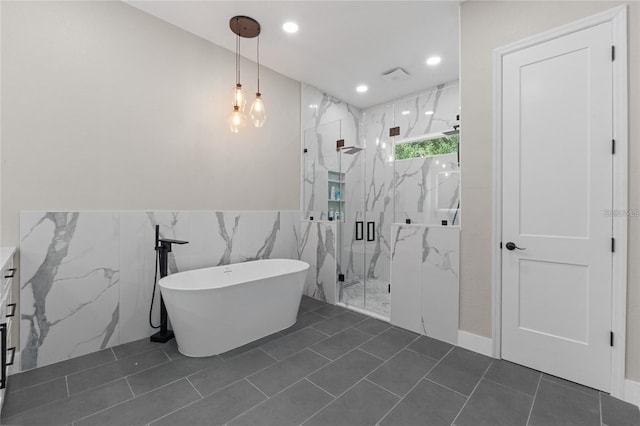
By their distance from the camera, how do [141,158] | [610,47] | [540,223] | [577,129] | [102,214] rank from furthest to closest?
1. [141,158]
2. [102,214]
3. [540,223]
4. [577,129]
5. [610,47]

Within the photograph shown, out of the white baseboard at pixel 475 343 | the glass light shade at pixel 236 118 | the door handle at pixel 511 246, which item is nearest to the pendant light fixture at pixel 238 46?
the glass light shade at pixel 236 118

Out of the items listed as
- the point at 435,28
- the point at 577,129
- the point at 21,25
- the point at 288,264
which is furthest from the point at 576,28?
the point at 21,25

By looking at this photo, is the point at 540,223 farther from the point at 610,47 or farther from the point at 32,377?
the point at 32,377

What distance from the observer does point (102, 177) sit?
2410mm

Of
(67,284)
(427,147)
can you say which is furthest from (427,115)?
(67,284)

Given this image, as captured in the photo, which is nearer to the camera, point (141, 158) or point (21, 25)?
point (21, 25)

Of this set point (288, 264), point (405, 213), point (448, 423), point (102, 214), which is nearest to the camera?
point (448, 423)

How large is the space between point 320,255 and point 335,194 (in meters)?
0.85

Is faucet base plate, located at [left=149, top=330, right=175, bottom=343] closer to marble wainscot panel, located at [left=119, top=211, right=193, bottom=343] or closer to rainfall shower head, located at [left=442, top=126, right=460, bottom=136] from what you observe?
marble wainscot panel, located at [left=119, top=211, right=193, bottom=343]

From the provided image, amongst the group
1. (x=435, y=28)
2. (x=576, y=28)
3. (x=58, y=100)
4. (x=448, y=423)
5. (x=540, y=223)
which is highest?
(x=435, y=28)

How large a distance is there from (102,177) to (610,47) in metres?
3.88

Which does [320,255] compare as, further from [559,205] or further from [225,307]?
[559,205]

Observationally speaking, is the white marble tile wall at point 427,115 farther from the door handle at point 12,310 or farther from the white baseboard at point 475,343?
the door handle at point 12,310

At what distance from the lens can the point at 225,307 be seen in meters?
2.33
